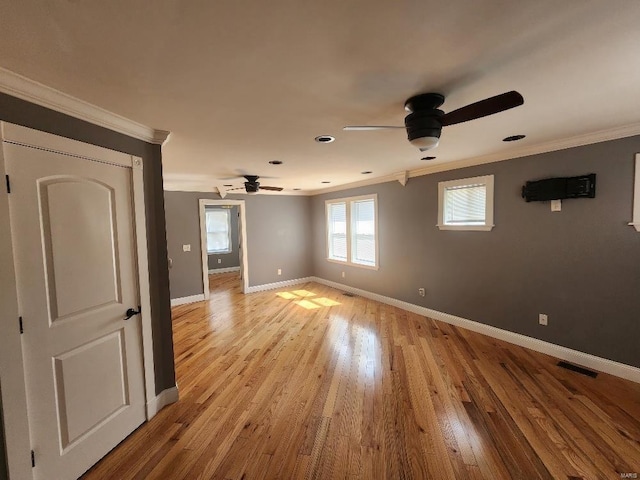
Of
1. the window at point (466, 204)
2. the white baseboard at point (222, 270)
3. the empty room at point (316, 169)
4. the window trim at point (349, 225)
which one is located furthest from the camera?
the white baseboard at point (222, 270)

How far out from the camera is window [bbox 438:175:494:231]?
11.5 feet

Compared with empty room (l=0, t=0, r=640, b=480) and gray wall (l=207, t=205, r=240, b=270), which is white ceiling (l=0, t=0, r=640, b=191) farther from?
gray wall (l=207, t=205, r=240, b=270)

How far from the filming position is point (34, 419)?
1471mm

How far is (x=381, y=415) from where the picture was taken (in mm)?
2141

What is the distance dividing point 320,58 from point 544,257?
3.28m

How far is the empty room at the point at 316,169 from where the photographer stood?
3.89 feet

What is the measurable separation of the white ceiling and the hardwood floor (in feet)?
7.71

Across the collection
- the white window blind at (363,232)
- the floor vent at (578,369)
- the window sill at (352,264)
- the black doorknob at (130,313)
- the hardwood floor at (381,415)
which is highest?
the white window blind at (363,232)

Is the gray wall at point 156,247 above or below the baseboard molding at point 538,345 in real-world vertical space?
above

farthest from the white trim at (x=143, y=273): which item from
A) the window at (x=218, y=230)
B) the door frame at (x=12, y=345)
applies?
the window at (x=218, y=230)

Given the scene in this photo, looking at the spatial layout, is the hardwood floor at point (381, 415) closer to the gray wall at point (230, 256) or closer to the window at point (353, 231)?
the window at point (353, 231)

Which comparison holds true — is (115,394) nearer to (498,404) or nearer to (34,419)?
(34,419)

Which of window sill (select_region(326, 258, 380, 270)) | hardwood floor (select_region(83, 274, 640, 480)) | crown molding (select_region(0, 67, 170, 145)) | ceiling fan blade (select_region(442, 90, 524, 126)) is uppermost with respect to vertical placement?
crown molding (select_region(0, 67, 170, 145))

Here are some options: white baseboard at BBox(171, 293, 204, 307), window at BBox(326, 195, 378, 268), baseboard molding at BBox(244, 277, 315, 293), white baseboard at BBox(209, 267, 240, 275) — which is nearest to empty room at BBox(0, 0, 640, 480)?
window at BBox(326, 195, 378, 268)
